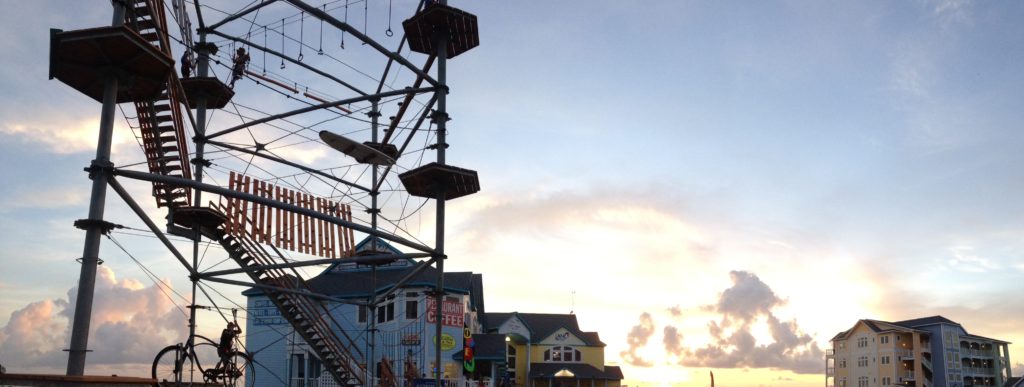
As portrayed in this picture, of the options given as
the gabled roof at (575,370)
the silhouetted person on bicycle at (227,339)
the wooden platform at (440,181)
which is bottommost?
the gabled roof at (575,370)

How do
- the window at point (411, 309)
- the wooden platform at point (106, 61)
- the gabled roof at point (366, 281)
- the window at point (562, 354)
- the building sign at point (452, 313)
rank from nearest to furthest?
the wooden platform at point (106, 61), the window at point (411, 309), the building sign at point (452, 313), the gabled roof at point (366, 281), the window at point (562, 354)

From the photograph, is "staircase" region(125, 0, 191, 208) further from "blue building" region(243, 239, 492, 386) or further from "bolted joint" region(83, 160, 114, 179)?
"blue building" region(243, 239, 492, 386)

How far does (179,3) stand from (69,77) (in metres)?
7.99

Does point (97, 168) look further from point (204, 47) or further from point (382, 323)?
point (382, 323)

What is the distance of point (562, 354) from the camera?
242ft

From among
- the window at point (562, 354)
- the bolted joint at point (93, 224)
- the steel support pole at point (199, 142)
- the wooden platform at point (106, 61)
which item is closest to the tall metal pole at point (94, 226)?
the bolted joint at point (93, 224)

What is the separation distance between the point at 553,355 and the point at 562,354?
84 cm

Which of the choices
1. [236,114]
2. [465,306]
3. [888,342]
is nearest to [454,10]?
[236,114]

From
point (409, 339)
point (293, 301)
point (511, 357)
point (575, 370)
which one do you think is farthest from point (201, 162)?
A: point (575, 370)

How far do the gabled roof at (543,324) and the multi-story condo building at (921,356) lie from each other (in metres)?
40.1

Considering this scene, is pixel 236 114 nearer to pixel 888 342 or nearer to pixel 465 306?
pixel 465 306

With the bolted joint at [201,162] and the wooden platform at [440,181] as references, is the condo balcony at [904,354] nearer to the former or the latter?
the wooden platform at [440,181]

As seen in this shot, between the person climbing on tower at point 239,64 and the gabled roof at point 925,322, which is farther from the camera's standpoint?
the gabled roof at point 925,322

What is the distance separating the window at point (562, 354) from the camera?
73688mm
